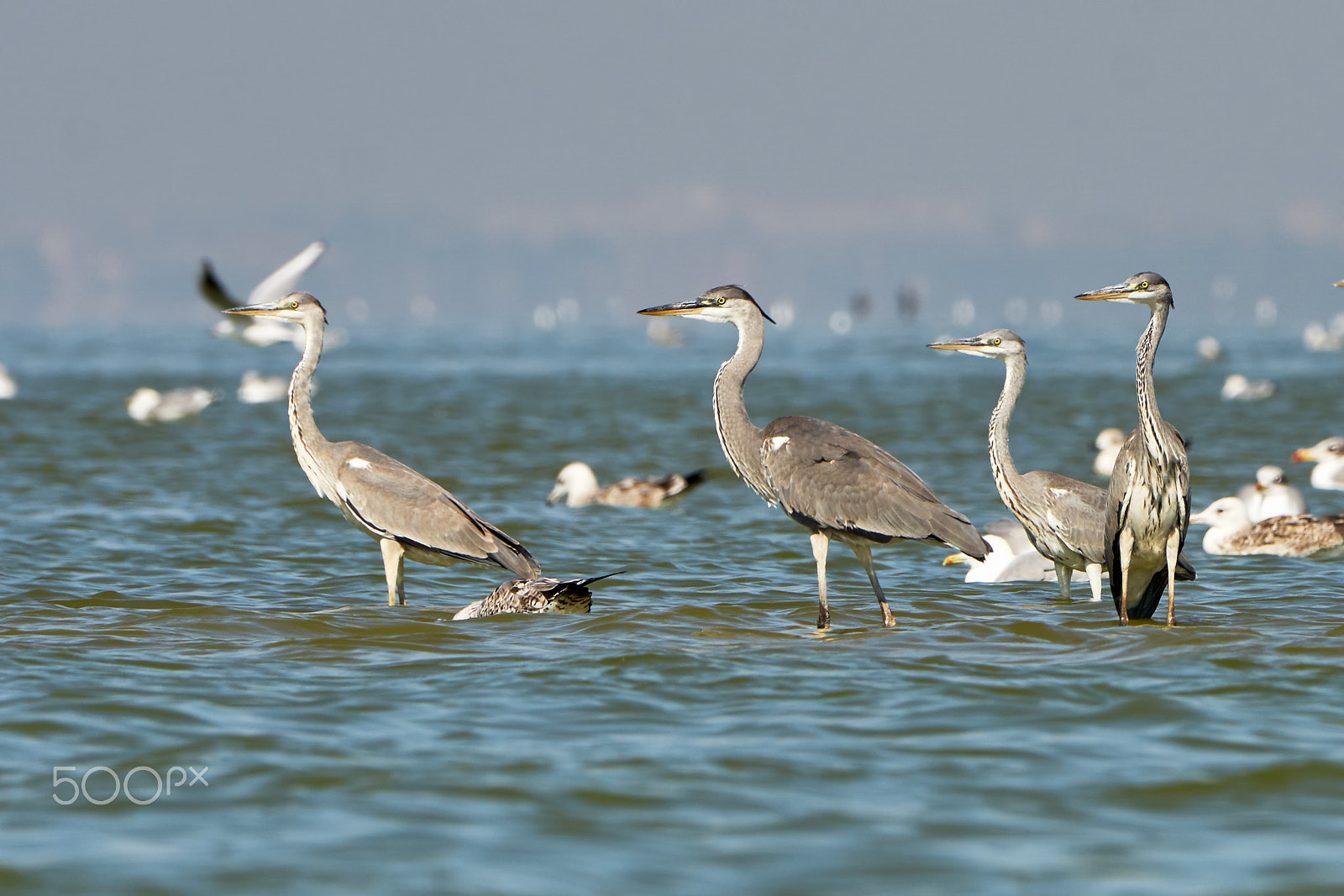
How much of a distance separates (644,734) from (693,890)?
1838 millimetres

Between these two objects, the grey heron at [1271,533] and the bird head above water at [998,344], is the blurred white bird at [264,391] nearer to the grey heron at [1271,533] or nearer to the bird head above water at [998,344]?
the grey heron at [1271,533]

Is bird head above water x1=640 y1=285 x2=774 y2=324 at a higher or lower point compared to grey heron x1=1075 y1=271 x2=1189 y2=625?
higher

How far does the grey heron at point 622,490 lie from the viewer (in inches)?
639

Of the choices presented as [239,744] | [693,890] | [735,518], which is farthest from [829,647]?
[735,518]

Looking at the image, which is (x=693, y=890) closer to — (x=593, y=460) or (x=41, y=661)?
(x=41, y=661)

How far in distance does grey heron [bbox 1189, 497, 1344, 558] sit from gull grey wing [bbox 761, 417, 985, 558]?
4086 mm

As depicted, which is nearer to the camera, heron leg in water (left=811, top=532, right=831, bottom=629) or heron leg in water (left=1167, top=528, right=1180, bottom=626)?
heron leg in water (left=1167, top=528, right=1180, bottom=626)

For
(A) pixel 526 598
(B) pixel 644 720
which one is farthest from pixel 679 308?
(B) pixel 644 720

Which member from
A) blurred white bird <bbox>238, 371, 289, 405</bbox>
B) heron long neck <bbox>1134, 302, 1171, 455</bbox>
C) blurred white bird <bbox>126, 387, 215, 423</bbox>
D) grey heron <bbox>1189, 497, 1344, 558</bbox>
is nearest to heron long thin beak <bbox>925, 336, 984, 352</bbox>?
heron long neck <bbox>1134, 302, 1171, 455</bbox>

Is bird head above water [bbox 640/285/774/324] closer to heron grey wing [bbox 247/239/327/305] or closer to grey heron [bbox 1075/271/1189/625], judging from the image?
grey heron [bbox 1075/271/1189/625]

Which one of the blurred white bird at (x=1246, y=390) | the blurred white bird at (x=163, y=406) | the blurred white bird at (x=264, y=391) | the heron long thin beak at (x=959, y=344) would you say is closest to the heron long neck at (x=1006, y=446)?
the heron long thin beak at (x=959, y=344)

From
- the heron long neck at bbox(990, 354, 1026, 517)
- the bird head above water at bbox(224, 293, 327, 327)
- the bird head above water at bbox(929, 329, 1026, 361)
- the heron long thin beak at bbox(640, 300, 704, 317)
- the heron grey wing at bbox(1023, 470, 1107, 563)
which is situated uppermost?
the bird head above water at bbox(224, 293, 327, 327)

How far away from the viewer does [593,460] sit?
20.9 m

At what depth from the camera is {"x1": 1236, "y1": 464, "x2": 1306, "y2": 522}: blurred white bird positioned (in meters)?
14.0
